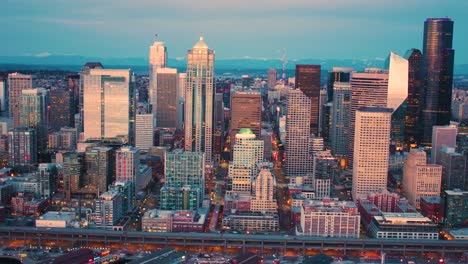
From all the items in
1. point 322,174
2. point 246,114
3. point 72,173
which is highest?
point 246,114

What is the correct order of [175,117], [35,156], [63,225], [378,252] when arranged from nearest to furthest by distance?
[378,252] → [63,225] → [35,156] → [175,117]

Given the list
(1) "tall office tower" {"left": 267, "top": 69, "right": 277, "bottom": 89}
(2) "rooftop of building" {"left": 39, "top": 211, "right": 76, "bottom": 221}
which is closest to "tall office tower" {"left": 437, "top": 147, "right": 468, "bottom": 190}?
(2) "rooftop of building" {"left": 39, "top": 211, "right": 76, "bottom": 221}

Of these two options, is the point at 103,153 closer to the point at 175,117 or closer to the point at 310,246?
the point at 310,246

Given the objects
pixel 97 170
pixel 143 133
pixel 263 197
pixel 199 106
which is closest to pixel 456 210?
pixel 263 197

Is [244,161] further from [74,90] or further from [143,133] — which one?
[74,90]

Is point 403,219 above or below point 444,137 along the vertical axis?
below

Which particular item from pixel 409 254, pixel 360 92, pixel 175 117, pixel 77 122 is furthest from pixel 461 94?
pixel 409 254
